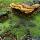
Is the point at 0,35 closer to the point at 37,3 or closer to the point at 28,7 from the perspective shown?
the point at 28,7

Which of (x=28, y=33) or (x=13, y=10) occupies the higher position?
(x=13, y=10)

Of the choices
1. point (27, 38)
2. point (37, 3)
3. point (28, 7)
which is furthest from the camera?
point (37, 3)

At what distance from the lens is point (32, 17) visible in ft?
8.72

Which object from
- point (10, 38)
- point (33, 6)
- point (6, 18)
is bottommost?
point (10, 38)

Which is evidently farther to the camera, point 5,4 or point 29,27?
point 5,4

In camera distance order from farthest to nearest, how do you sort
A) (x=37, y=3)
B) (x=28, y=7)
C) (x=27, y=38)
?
1. (x=37, y=3)
2. (x=28, y=7)
3. (x=27, y=38)

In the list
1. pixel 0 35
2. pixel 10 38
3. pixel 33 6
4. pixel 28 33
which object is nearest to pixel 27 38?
pixel 28 33

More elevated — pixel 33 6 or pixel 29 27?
pixel 33 6

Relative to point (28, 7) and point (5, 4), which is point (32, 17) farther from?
point (5, 4)

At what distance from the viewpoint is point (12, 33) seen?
2455 mm

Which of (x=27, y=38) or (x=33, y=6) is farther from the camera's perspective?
(x=33, y=6)

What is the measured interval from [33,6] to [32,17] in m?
0.17

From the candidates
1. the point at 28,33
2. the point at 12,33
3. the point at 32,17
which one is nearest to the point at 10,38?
the point at 12,33

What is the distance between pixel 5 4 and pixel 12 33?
64 centimetres
